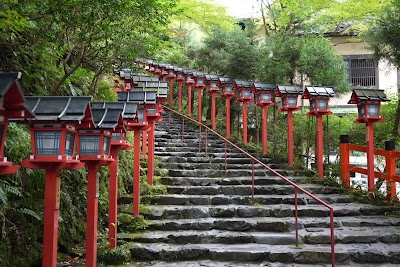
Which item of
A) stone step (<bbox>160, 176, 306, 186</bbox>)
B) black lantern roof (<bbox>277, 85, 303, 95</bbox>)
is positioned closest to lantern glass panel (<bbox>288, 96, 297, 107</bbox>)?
black lantern roof (<bbox>277, 85, 303, 95</bbox>)

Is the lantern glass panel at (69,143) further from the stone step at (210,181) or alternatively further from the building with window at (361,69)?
the building with window at (361,69)

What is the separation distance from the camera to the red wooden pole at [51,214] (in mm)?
4109

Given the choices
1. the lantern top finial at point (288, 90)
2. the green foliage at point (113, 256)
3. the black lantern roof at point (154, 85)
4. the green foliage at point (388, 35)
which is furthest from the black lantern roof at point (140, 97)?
the green foliage at point (388, 35)

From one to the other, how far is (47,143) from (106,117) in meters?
1.08

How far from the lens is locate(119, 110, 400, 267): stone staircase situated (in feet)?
21.0

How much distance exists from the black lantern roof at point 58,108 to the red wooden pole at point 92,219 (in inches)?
48.9

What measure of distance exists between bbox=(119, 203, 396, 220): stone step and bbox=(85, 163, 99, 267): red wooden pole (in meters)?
2.68

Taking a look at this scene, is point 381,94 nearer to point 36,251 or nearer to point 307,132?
point 307,132

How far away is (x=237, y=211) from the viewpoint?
8.09 meters

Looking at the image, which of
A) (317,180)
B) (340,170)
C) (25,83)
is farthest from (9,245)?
(340,170)

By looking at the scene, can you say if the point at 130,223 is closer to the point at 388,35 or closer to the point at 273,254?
the point at 273,254

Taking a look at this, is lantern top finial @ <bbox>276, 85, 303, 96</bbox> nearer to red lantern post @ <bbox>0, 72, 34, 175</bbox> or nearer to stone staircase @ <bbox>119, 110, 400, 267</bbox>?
stone staircase @ <bbox>119, 110, 400, 267</bbox>

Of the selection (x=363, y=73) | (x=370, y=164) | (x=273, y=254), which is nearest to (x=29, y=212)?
(x=273, y=254)

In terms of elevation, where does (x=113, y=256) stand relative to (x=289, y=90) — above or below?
below
